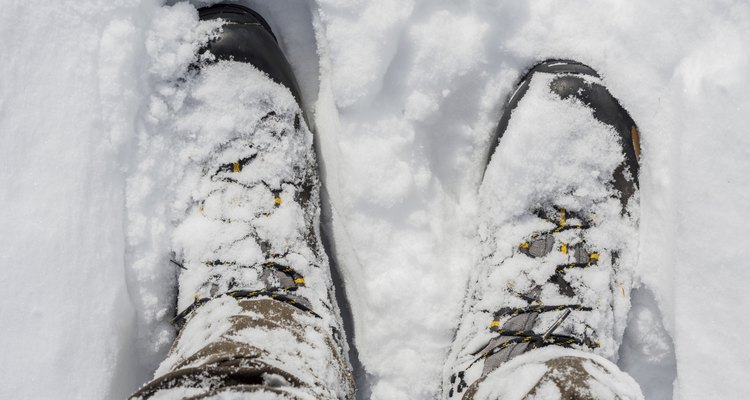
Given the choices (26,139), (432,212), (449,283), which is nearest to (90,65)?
(26,139)

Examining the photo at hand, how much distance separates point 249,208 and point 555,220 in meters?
0.77

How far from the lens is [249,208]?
1431 millimetres

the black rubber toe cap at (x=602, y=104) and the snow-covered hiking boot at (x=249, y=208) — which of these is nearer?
the snow-covered hiking boot at (x=249, y=208)


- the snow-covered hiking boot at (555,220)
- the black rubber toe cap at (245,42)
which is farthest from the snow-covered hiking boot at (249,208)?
the snow-covered hiking boot at (555,220)

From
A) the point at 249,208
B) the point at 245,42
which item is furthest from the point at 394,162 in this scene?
the point at 245,42

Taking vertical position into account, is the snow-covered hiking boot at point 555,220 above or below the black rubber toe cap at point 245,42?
below

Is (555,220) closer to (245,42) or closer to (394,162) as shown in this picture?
(394,162)

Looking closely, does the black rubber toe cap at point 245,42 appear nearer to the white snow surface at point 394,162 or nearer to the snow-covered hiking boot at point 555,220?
the white snow surface at point 394,162

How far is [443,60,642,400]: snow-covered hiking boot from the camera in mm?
1397

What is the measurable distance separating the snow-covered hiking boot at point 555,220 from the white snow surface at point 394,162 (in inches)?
2.7

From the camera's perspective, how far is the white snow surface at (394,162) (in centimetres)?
126

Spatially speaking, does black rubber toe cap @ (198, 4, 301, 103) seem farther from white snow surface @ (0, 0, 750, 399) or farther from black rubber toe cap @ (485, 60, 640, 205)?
black rubber toe cap @ (485, 60, 640, 205)

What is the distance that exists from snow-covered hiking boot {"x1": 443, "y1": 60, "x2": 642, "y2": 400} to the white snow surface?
67mm

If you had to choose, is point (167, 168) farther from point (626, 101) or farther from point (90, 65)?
point (626, 101)
